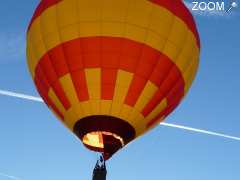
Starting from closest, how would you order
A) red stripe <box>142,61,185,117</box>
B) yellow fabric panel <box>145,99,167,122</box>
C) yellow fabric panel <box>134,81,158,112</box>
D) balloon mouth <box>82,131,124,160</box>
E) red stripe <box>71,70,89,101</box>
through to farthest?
red stripe <box>71,70,89,101</box> → yellow fabric panel <box>134,81,158,112</box> → red stripe <box>142,61,185,117</box> → balloon mouth <box>82,131,124,160</box> → yellow fabric panel <box>145,99,167,122</box>

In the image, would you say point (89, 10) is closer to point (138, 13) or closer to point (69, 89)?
point (138, 13)

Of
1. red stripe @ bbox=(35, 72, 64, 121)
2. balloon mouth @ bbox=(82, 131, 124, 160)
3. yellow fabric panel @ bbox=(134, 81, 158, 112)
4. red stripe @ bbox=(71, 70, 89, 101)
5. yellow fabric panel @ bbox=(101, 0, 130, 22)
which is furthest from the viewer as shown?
red stripe @ bbox=(35, 72, 64, 121)

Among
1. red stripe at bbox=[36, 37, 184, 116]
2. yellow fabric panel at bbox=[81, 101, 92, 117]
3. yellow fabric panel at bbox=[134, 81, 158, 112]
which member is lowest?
yellow fabric panel at bbox=[81, 101, 92, 117]

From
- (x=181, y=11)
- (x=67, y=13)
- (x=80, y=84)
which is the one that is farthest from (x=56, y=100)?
(x=181, y=11)

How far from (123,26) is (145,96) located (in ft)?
6.94

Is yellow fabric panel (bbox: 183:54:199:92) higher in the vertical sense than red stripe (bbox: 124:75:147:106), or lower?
higher

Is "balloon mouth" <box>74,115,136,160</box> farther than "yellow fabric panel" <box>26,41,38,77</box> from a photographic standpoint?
No

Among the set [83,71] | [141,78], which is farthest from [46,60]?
[141,78]

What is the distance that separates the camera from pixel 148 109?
19.5 meters

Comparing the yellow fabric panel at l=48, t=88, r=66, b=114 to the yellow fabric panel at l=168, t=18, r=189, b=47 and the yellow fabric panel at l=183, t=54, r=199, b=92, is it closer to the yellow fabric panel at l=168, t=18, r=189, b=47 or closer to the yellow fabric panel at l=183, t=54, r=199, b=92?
the yellow fabric panel at l=168, t=18, r=189, b=47

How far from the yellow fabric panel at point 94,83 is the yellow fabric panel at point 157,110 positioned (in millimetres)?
1712

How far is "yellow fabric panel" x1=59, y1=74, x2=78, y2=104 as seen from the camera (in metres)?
19.4

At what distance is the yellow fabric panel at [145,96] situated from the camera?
63.4ft

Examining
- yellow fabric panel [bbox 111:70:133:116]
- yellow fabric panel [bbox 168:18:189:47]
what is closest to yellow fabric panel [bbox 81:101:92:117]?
yellow fabric panel [bbox 111:70:133:116]
